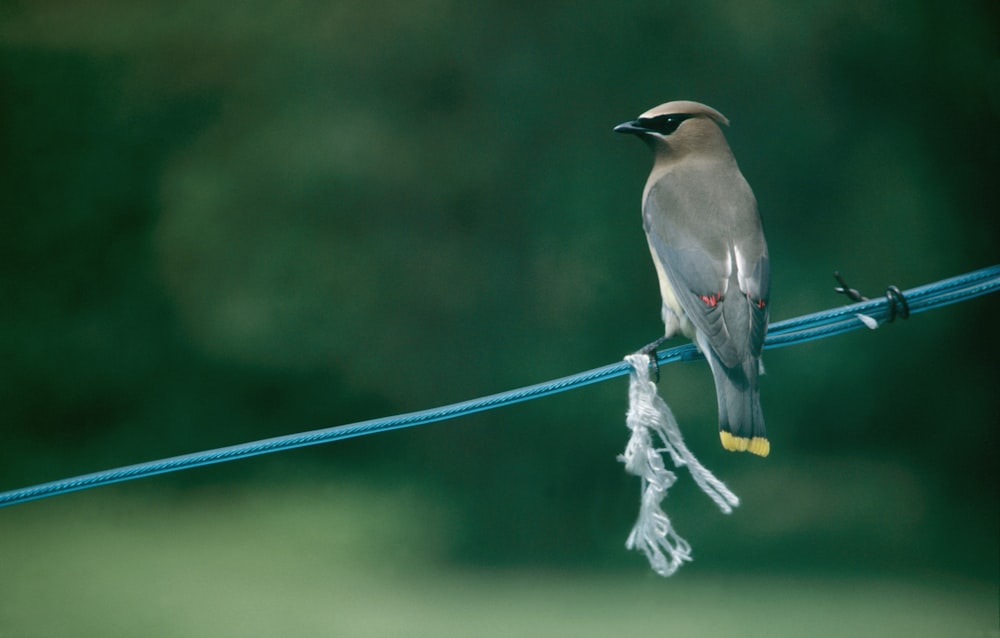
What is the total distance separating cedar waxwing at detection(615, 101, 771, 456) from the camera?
7.23 feet

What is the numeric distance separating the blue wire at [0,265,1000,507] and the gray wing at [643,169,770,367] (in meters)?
0.17

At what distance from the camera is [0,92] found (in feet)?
15.5

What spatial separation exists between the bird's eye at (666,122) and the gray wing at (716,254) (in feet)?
0.49

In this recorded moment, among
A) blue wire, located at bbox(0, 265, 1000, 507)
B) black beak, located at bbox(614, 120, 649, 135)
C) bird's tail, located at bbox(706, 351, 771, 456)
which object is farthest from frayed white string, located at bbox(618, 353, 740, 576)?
black beak, located at bbox(614, 120, 649, 135)

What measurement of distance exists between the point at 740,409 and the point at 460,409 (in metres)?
0.68

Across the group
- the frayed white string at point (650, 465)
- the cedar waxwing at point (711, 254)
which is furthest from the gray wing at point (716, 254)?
the frayed white string at point (650, 465)

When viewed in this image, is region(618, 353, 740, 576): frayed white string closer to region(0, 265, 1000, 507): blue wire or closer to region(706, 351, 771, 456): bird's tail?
region(0, 265, 1000, 507): blue wire

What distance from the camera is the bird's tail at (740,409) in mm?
2174

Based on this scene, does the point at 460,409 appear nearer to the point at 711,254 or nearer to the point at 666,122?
the point at 711,254

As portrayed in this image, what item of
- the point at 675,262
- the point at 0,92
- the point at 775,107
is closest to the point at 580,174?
the point at 775,107

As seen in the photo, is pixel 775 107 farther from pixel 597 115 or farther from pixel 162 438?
pixel 162 438

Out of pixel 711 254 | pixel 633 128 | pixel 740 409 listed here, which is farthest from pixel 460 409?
pixel 633 128

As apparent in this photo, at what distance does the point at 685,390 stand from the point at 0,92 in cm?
308

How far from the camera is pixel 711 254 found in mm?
2395
